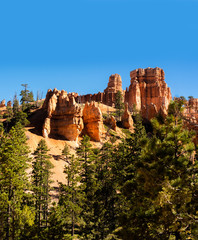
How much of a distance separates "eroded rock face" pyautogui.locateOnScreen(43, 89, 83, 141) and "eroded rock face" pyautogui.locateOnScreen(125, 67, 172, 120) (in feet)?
148

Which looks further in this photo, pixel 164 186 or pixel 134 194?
pixel 134 194

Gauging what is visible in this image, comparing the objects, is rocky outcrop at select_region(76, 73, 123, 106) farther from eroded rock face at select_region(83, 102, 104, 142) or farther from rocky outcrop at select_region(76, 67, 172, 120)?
eroded rock face at select_region(83, 102, 104, 142)

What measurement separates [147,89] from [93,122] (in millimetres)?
57913

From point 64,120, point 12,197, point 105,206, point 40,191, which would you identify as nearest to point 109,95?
point 64,120

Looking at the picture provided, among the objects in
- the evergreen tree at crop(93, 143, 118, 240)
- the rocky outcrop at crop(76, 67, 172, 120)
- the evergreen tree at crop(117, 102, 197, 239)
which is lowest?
the evergreen tree at crop(93, 143, 118, 240)

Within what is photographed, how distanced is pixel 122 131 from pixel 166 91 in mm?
54657

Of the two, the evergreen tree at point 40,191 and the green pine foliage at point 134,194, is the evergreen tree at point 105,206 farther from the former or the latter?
the evergreen tree at point 40,191

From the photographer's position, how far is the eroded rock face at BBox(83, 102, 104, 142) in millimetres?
63906

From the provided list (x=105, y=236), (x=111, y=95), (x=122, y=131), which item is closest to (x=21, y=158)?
(x=105, y=236)

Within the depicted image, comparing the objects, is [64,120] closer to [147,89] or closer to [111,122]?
[111,122]

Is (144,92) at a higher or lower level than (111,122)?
higher

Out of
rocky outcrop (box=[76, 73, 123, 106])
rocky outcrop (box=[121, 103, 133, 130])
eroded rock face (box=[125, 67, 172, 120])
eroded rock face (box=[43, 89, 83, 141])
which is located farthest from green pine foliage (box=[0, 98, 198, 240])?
rocky outcrop (box=[76, 73, 123, 106])

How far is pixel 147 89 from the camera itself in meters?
115

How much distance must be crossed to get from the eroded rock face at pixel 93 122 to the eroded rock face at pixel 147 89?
41.2 metres
